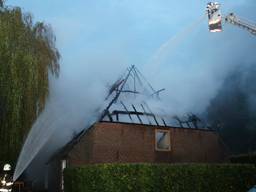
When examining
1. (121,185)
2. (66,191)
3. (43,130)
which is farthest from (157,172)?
(43,130)

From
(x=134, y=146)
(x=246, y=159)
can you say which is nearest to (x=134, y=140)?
(x=134, y=146)

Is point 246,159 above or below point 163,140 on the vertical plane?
below

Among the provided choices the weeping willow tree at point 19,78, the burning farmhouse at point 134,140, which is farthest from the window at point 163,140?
the weeping willow tree at point 19,78

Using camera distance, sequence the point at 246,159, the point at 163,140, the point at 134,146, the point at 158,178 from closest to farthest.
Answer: the point at 158,178 → the point at 134,146 → the point at 246,159 → the point at 163,140

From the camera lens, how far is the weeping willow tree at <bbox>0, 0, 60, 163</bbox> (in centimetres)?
1445

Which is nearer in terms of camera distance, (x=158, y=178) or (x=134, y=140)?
(x=158, y=178)

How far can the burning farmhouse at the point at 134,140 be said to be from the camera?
21.1 meters

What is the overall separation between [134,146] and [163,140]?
7.92 feet

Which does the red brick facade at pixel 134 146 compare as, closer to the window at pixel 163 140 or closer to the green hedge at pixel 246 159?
the window at pixel 163 140

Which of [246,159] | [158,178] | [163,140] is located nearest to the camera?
[158,178]

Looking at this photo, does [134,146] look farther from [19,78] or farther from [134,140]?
[19,78]

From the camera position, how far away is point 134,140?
22.0 meters

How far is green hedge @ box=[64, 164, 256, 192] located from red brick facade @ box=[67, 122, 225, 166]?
4.70m

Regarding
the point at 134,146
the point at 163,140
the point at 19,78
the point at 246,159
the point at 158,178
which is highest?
the point at 19,78
